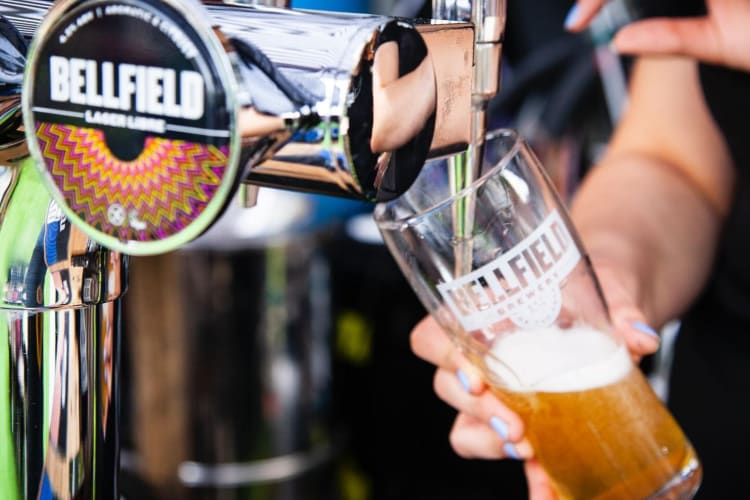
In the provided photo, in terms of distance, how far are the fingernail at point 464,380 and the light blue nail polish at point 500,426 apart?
29mm

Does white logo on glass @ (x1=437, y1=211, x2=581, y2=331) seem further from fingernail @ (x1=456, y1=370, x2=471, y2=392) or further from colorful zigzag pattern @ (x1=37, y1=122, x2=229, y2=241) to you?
colorful zigzag pattern @ (x1=37, y1=122, x2=229, y2=241)

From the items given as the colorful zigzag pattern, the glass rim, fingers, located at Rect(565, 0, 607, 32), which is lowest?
the glass rim

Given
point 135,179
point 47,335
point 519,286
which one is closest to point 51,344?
point 47,335

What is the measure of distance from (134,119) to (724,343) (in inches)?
35.7

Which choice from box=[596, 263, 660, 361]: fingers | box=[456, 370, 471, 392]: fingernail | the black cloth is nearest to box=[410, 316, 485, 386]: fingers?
box=[456, 370, 471, 392]: fingernail

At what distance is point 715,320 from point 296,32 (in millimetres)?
878

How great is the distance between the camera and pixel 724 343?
3.64ft

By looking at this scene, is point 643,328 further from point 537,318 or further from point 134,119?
point 134,119

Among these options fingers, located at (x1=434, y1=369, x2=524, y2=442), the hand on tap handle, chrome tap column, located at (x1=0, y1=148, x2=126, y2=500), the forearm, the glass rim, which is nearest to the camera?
chrome tap column, located at (x1=0, y1=148, x2=126, y2=500)

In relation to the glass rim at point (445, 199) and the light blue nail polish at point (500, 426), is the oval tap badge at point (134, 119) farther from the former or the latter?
the light blue nail polish at point (500, 426)

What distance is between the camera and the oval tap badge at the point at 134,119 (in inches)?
13.7

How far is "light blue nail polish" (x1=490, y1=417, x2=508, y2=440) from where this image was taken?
2.23ft

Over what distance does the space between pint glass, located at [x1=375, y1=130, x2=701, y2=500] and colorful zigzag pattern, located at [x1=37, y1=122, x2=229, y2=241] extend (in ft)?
0.72

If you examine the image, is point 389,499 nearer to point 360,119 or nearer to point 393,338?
point 393,338
